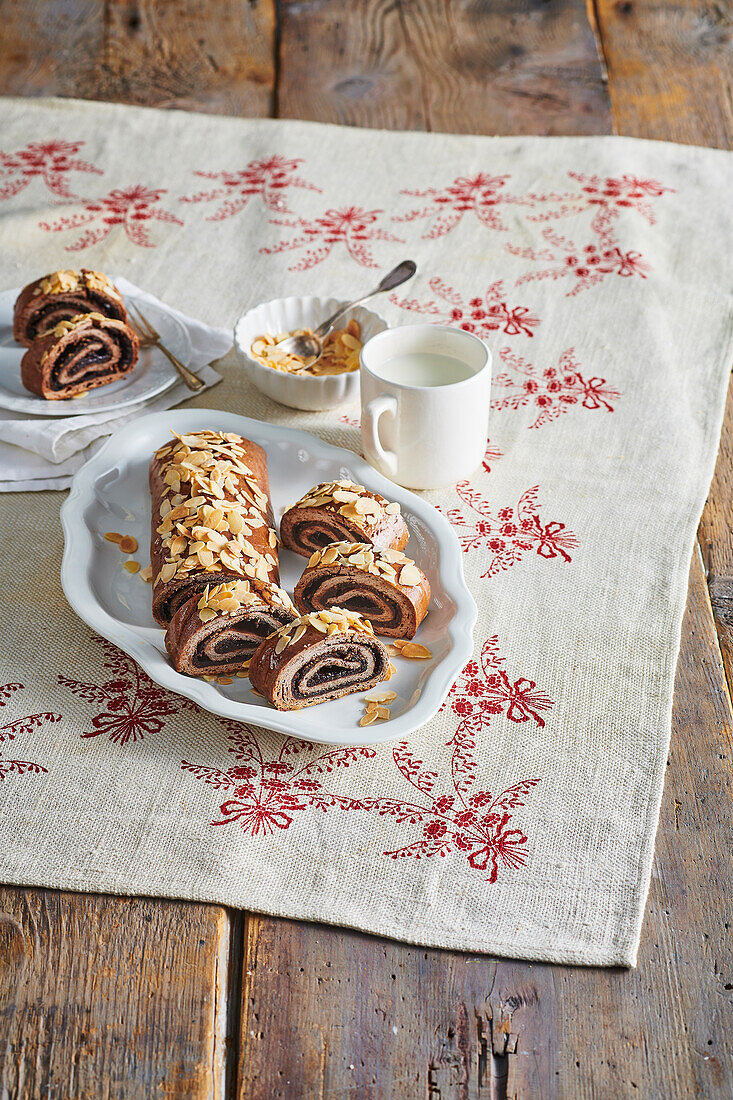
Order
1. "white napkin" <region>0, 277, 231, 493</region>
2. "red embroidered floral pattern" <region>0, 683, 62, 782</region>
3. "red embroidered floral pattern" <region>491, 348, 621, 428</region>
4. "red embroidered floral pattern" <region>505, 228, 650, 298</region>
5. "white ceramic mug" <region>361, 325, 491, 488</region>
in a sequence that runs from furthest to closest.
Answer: "red embroidered floral pattern" <region>505, 228, 650, 298</region>
"red embroidered floral pattern" <region>491, 348, 621, 428</region>
"white napkin" <region>0, 277, 231, 493</region>
"white ceramic mug" <region>361, 325, 491, 488</region>
"red embroidered floral pattern" <region>0, 683, 62, 782</region>

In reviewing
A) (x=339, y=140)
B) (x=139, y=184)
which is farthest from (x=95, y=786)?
(x=339, y=140)

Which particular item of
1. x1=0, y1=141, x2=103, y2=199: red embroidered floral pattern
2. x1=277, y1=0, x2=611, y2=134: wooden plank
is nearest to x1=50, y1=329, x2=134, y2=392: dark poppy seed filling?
x1=0, y1=141, x2=103, y2=199: red embroidered floral pattern

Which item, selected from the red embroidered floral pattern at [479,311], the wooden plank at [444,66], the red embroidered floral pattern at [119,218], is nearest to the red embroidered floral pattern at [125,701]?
the red embroidered floral pattern at [479,311]

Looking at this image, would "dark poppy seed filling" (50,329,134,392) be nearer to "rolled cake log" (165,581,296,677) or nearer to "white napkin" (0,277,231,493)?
"white napkin" (0,277,231,493)

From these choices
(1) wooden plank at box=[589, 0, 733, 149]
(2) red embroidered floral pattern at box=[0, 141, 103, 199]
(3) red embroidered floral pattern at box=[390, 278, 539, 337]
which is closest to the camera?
(3) red embroidered floral pattern at box=[390, 278, 539, 337]

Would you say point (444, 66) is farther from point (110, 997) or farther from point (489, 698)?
point (110, 997)

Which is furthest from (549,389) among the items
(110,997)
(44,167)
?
(44,167)

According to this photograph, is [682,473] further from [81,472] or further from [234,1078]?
[234,1078]
